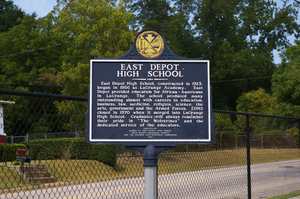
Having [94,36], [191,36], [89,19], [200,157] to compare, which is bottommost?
[200,157]

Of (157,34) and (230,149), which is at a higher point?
(157,34)

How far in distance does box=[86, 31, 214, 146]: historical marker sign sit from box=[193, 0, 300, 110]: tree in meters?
40.1

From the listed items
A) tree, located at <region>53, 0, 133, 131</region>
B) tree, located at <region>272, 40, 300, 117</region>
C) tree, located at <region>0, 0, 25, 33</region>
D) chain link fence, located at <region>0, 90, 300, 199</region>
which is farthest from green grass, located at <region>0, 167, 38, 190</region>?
tree, located at <region>0, 0, 25, 33</region>

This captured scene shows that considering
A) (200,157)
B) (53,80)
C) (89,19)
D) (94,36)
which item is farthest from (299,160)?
(53,80)

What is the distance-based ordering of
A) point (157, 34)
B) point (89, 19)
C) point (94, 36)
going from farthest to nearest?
point (89, 19), point (94, 36), point (157, 34)

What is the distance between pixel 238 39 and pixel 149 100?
155 feet

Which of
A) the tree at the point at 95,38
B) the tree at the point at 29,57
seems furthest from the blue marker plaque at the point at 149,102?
the tree at the point at 29,57

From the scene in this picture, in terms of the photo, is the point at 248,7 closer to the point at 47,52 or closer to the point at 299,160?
the point at 47,52

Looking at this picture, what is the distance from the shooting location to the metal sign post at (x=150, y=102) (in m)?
3.87

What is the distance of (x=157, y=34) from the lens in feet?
13.0

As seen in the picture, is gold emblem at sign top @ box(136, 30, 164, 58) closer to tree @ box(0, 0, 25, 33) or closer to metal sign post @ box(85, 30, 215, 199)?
metal sign post @ box(85, 30, 215, 199)

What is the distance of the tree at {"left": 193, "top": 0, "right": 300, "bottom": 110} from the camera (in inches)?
1751

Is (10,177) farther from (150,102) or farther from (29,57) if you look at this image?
(29,57)

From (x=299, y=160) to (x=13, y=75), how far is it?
3551cm
